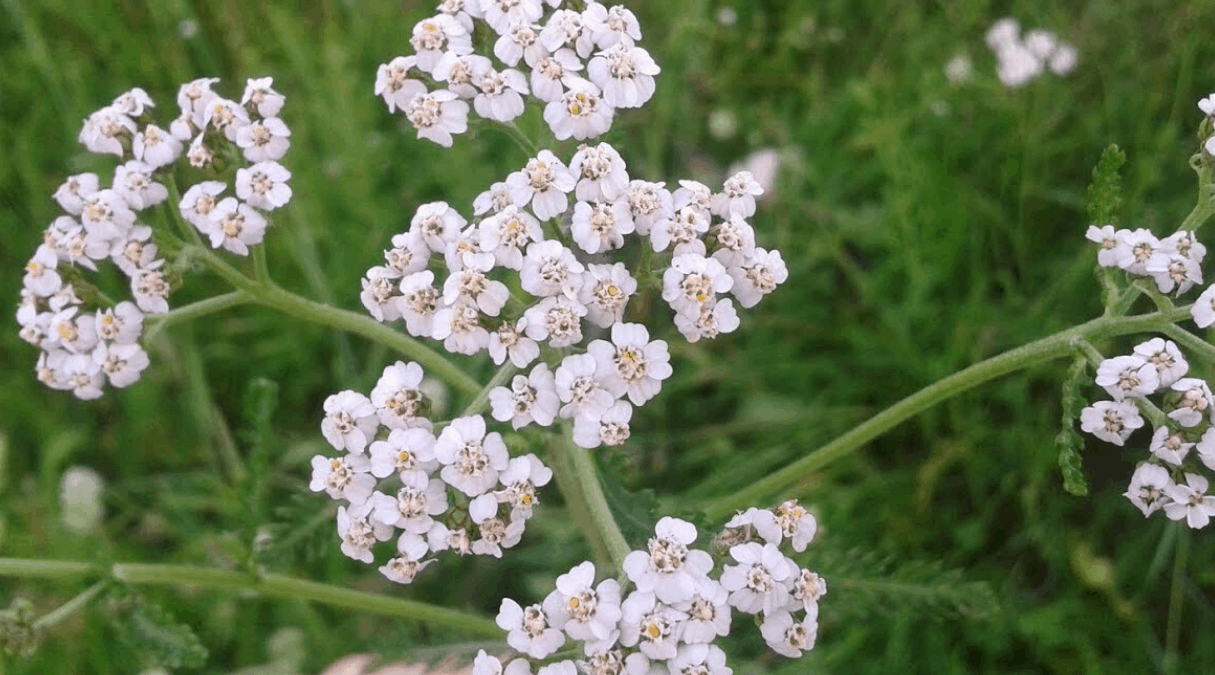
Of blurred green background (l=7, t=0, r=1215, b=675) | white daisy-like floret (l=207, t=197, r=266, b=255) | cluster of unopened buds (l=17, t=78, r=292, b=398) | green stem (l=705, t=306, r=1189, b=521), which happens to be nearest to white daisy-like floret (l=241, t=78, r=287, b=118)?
cluster of unopened buds (l=17, t=78, r=292, b=398)

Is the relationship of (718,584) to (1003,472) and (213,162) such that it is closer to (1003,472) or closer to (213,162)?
(213,162)

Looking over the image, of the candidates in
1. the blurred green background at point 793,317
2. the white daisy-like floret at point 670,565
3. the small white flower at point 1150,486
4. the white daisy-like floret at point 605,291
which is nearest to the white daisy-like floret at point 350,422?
the white daisy-like floret at point 605,291

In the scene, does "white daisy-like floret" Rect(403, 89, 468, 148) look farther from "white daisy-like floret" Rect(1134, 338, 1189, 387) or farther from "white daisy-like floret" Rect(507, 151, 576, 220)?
"white daisy-like floret" Rect(1134, 338, 1189, 387)

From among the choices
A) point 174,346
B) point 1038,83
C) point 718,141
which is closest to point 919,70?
point 1038,83

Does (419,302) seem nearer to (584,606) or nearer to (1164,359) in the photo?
(584,606)

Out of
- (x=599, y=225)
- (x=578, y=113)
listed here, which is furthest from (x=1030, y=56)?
(x=599, y=225)

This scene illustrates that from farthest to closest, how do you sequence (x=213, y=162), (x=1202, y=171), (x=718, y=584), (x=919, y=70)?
(x=919, y=70)
(x=213, y=162)
(x=1202, y=171)
(x=718, y=584)
